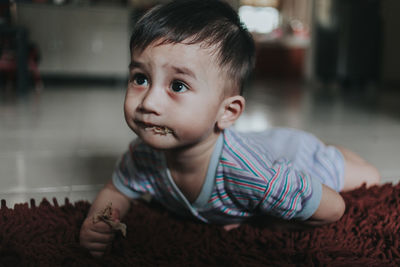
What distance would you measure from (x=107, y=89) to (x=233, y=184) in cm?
293

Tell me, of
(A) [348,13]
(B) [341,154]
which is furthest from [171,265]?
(A) [348,13]

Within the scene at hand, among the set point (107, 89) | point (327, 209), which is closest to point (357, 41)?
point (107, 89)

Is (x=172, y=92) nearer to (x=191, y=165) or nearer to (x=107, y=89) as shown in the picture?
(x=191, y=165)

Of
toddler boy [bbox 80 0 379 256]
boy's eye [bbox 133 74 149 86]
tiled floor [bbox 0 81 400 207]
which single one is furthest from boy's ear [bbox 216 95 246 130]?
tiled floor [bbox 0 81 400 207]

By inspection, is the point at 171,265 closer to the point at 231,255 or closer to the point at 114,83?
the point at 231,255

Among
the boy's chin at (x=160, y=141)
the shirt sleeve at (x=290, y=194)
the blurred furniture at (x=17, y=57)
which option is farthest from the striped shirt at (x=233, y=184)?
the blurred furniture at (x=17, y=57)

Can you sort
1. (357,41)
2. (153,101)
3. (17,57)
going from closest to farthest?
(153,101)
(17,57)
(357,41)

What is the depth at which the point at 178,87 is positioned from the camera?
1.69 ft

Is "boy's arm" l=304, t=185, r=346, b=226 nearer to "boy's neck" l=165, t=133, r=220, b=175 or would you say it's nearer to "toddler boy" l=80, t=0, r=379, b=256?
"toddler boy" l=80, t=0, r=379, b=256

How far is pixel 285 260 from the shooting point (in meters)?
0.57

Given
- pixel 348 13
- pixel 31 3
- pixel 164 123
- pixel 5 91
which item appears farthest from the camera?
pixel 348 13

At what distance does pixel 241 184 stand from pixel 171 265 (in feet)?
0.49

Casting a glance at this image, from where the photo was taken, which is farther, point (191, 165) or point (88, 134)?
point (88, 134)

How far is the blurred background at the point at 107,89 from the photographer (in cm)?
108
